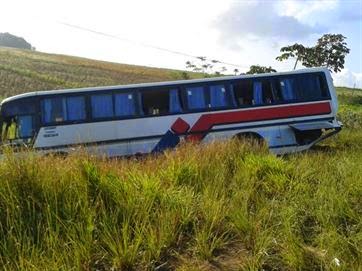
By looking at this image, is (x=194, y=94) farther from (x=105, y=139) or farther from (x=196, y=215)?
(x=196, y=215)

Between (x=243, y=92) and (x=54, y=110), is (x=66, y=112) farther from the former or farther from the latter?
(x=243, y=92)

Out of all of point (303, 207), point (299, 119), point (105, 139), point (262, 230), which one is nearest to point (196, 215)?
Result: point (262, 230)

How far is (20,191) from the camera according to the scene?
5020 millimetres

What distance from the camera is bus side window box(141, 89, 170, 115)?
56.1ft

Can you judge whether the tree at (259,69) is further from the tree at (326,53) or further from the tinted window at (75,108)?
the tinted window at (75,108)

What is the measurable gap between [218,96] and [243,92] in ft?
2.82

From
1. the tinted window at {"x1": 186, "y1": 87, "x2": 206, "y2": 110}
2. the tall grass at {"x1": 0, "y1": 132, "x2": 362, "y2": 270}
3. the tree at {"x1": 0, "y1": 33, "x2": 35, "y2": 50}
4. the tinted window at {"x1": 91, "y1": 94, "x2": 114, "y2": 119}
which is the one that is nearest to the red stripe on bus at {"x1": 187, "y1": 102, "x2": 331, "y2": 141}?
the tinted window at {"x1": 186, "y1": 87, "x2": 206, "y2": 110}

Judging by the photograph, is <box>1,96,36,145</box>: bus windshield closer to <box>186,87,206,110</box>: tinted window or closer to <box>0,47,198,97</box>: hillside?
<box>186,87,206,110</box>: tinted window

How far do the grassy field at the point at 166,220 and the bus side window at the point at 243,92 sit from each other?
10.8 metres

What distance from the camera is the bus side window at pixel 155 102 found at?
56.1 ft

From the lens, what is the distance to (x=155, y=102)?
17.2 metres

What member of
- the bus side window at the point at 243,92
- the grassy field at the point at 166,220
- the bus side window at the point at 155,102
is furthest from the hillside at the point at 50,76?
the grassy field at the point at 166,220

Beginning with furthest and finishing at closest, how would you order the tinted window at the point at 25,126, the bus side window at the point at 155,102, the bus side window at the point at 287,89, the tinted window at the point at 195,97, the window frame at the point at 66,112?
the bus side window at the point at 287,89 → the tinted window at the point at 195,97 → the bus side window at the point at 155,102 → the window frame at the point at 66,112 → the tinted window at the point at 25,126

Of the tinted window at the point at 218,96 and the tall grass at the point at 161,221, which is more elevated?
the tinted window at the point at 218,96
